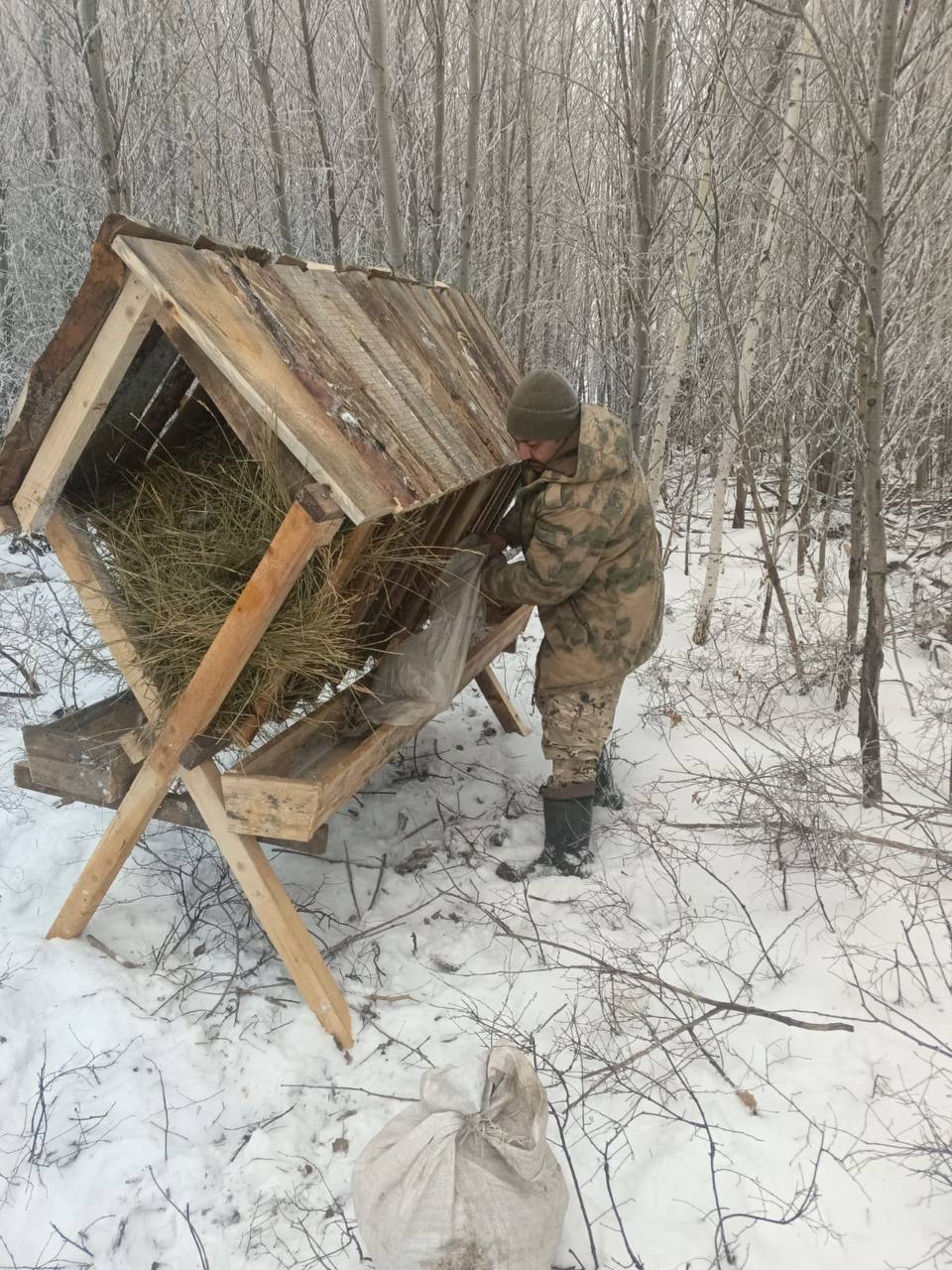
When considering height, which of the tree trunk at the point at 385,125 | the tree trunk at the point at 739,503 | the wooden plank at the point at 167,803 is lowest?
the tree trunk at the point at 739,503

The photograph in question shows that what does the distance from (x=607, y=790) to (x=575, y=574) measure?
55.7 inches

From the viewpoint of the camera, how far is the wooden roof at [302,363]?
208 cm

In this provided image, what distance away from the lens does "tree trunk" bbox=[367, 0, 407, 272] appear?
451 cm

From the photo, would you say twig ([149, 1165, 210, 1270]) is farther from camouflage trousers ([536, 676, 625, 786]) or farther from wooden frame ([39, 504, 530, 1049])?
camouflage trousers ([536, 676, 625, 786])

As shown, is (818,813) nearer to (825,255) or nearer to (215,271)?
(215,271)

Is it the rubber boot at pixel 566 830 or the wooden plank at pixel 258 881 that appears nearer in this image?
the wooden plank at pixel 258 881

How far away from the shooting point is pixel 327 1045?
8.78 ft

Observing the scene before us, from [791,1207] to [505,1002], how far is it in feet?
3.36

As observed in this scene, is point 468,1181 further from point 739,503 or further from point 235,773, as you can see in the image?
point 739,503

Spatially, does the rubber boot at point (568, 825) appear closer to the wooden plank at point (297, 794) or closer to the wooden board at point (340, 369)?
the wooden plank at point (297, 794)

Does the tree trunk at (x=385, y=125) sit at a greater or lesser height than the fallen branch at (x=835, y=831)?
greater

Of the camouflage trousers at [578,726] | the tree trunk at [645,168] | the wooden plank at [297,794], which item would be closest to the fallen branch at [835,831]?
the camouflage trousers at [578,726]

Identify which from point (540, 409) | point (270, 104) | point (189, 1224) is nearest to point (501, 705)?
point (540, 409)

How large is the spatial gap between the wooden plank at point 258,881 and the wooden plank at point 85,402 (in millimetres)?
194
